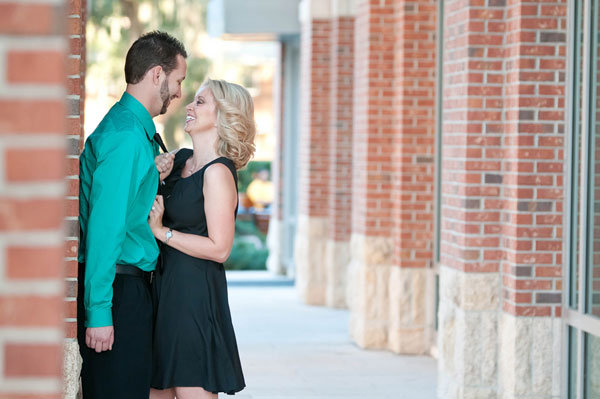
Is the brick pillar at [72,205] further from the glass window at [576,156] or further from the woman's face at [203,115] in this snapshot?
the glass window at [576,156]

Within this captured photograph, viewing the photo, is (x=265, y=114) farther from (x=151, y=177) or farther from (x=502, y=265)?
(x=151, y=177)

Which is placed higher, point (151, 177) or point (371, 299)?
point (151, 177)

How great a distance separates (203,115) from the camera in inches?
162

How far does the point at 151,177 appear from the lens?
3873mm

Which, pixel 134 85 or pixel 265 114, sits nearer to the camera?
pixel 134 85

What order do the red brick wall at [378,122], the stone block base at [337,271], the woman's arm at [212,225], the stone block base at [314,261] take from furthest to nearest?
the stone block base at [314,261], the stone block base at [337,271], the red brick wall at [378,122], the woman's arm at [212,225]

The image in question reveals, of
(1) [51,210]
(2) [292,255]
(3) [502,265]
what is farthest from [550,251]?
(2) [292,255]

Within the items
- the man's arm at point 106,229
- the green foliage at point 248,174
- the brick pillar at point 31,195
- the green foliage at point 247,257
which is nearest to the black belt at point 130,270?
the man's arm at point 106,229

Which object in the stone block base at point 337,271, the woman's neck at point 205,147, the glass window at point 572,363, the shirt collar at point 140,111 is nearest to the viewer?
the shirt collar at point 140,111

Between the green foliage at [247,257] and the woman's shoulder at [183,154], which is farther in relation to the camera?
the green foliage at [247,257]

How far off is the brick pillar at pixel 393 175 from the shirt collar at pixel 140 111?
4.98 m

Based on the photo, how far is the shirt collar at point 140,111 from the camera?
390 centimetres

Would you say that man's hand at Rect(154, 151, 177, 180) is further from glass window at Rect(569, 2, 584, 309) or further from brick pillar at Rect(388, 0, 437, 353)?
brick pillar at Rect(388, 0, 437, 353)

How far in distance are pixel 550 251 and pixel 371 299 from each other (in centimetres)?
339
